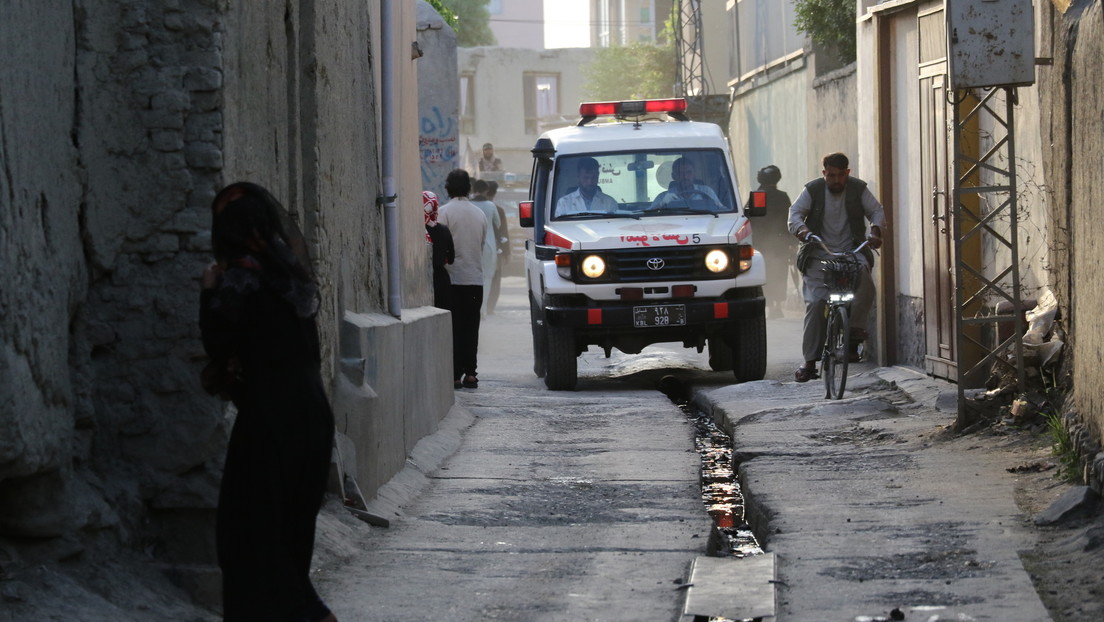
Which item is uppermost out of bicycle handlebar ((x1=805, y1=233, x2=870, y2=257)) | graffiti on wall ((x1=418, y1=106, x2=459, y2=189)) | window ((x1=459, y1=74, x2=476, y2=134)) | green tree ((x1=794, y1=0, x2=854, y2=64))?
window ((x1=459, y1=74, x2=476, y2=134))

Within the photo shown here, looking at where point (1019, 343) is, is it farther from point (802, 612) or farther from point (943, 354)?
point (802, 612)

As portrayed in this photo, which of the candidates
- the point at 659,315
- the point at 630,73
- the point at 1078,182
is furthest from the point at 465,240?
the point at 630,73

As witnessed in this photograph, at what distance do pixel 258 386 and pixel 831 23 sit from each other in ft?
48.8

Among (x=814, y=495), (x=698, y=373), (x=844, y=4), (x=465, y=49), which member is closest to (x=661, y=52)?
(x=465, y=49)

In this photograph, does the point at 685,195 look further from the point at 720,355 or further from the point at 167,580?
the point at 167,580

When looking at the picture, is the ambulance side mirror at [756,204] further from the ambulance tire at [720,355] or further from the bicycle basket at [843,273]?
the bicycle basket at [843,273]

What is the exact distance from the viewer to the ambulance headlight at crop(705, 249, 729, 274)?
39.7ft

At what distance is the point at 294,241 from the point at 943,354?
24.0ft

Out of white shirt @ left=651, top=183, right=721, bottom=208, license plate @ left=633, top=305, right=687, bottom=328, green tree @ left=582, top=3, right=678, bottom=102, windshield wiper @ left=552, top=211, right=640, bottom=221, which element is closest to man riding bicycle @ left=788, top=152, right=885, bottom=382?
license plate @ left=633, top=305, right=687, bottom=328

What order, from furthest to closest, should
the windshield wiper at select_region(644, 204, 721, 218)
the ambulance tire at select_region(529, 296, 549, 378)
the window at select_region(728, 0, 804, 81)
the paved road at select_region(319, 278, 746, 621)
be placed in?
the window at select_region(728, 0, 804, 81) < the ambulance tire at select_region(529, 296, 549, 378) < the windshield wiper at select_region(644, 204, 721, 218) < the paved road at select_region(319, 278, 746, 621)

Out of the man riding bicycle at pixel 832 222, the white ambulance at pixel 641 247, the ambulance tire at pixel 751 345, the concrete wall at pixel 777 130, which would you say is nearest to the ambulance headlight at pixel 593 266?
the white ambulance at pixel 641 247

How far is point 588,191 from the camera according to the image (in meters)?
12.8

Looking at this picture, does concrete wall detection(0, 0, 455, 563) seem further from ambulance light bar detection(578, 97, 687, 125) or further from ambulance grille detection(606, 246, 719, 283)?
ambulance light bar detection(578, 97, 687, 125)

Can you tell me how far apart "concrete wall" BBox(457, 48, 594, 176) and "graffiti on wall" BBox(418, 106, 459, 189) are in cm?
3737
